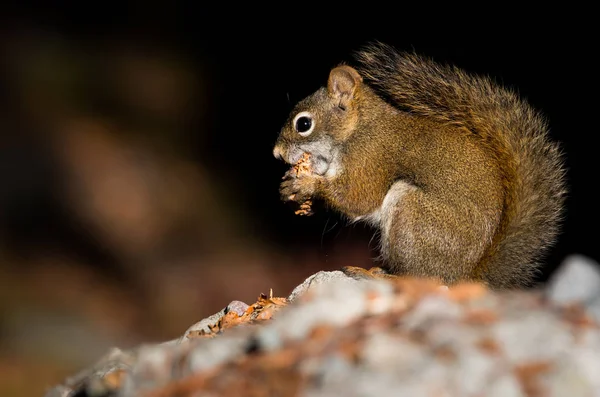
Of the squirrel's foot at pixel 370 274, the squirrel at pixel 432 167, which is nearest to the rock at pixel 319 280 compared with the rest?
the squirrel's foot at pixel 370 274

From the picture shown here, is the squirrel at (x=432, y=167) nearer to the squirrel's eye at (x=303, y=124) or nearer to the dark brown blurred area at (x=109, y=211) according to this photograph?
the squirrel's eye at (x=303, y=124)

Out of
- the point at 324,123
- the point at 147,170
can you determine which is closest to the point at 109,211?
the point at 147,170

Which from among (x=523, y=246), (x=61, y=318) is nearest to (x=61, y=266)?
(x=61, y=318)

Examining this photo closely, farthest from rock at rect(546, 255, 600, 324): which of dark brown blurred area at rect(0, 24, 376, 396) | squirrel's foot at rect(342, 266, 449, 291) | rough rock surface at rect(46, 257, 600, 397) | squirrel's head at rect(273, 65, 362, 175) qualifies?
dark brown blurred area at rect(0, 24, 376, 396)

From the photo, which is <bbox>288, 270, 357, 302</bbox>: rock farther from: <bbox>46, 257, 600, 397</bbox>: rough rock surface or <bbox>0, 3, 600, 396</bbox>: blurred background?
<bbox>0, 3, 600, 396</bbox>: blurred background

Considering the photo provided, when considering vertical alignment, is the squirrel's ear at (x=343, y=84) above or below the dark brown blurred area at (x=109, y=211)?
below

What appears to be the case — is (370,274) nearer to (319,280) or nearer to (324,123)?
(319,280)

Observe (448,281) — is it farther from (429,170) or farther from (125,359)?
(125,359)
